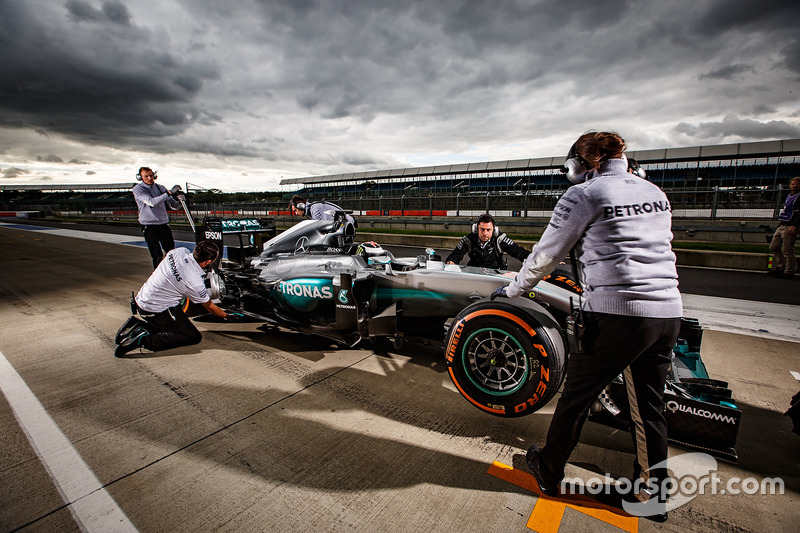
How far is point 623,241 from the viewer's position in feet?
4.94

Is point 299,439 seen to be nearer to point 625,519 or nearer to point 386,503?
point 386,503

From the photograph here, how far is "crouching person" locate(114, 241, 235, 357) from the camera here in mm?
3695

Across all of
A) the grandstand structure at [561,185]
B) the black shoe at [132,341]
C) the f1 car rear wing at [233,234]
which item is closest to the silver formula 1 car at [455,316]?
the f1 car rear wing at [233,234]

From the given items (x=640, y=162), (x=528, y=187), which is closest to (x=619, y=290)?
(x=528, y=187)

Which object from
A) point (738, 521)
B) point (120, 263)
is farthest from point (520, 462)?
point (120, 263)

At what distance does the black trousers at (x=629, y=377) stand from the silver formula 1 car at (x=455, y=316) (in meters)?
0.45

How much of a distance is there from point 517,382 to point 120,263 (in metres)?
10.6

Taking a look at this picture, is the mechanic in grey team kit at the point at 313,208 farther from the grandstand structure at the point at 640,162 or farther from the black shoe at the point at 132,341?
the grandstand structure at the point at 640,162

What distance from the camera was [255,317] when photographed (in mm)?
4027

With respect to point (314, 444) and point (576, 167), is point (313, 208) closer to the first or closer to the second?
point (314, 444)

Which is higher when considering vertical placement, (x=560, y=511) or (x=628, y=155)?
(x=628, y=155)

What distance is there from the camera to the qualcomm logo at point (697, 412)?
78.7 inches

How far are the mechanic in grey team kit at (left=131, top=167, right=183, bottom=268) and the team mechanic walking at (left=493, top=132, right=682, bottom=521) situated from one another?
6.18 m

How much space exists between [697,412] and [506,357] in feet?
3.47
